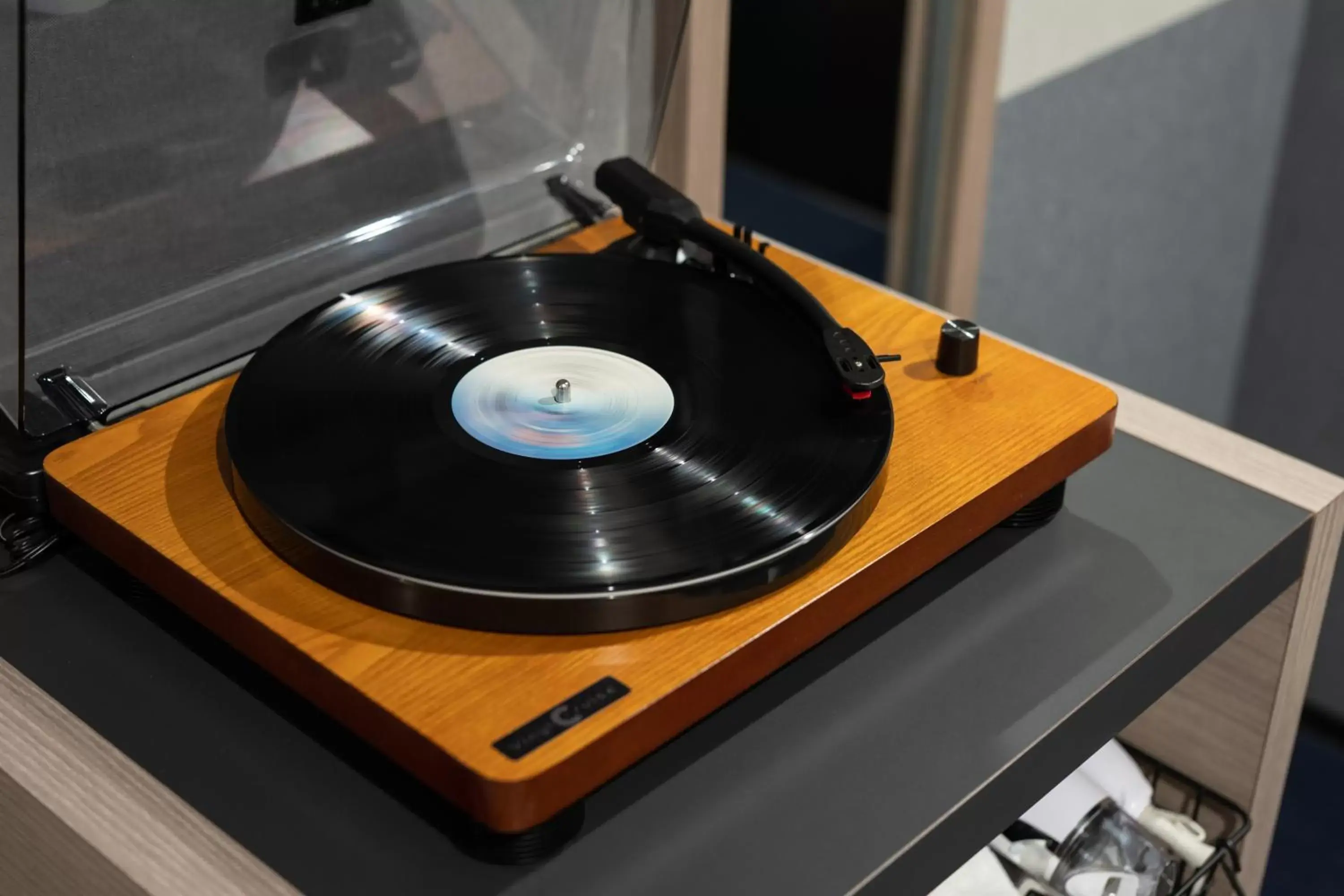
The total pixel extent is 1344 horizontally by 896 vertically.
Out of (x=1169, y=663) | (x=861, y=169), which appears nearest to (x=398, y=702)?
(x=1169, y=663)

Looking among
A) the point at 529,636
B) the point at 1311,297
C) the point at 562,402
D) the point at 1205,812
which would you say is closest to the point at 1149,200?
the point at 1311,297

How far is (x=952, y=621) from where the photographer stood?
832 millimetres

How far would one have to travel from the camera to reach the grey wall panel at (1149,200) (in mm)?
1776

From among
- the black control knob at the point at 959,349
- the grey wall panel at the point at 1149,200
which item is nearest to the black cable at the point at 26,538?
the black control knob at the point at 959,349

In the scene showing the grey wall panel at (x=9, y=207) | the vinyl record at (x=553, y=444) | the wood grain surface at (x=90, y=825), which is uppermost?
the grey wall panel at (x=9, y=207)

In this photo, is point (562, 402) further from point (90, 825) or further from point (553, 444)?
point (90, 825)

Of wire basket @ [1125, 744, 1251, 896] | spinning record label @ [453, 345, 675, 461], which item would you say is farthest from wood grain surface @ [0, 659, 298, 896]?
wire basket @ [1125, 744, 1251, 896]

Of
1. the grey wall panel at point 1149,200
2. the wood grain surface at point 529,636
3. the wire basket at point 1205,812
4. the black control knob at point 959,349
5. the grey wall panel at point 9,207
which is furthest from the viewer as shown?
the grey wall panel at point 1149,200

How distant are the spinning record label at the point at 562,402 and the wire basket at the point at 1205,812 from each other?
19.1 inches

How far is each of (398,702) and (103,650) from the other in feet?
0.75

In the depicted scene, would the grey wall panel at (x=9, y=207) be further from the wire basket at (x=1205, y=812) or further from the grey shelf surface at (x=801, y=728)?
the wire basket at (x=1205, y=812)

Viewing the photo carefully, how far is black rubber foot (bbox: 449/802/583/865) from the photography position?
673 mm

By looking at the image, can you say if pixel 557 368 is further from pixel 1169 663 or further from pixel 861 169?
pixel 861 169

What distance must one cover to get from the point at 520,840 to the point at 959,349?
1.28ft
